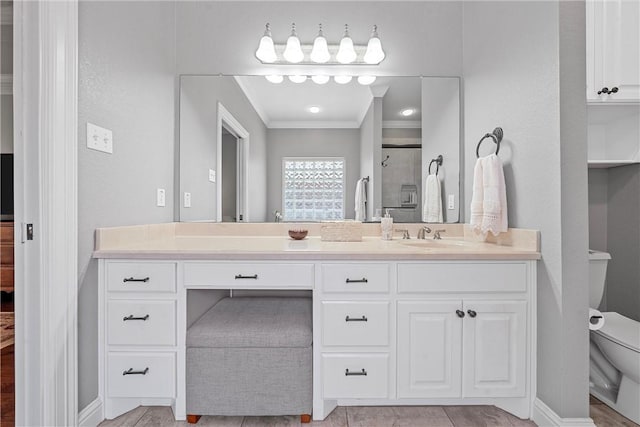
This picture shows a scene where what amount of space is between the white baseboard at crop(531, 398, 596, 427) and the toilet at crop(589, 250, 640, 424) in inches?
11.9

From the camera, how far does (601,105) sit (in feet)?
5.18

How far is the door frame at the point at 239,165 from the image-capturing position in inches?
87.0

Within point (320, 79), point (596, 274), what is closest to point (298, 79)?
point (320, 79)

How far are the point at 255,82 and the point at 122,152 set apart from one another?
37.3 inches

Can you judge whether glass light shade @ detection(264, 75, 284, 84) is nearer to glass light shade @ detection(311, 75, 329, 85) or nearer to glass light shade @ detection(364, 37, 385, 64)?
glass light shade @ detection(311, 75, 329, 85)

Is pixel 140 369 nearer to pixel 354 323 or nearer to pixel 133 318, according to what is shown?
pixel 133 318

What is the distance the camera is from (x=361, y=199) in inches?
85.8

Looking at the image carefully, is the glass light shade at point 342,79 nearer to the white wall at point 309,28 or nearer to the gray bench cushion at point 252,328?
the white wall at point 309,28

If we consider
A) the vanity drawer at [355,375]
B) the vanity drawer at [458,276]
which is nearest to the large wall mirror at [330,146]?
the vanity drawer at [458,276]

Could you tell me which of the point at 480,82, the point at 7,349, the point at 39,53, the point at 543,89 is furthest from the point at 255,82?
the point at 7,349

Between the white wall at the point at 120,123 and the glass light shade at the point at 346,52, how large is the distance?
3.53ft

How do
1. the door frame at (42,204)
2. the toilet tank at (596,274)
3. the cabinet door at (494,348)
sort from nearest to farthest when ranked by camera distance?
1. the door frame at (42,204)
2. the cabinet door at (494,348)
3. the toilet tank at (596,274)

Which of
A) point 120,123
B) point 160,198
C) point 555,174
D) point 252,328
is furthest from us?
point 160,198

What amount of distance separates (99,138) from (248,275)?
36.0 inches
